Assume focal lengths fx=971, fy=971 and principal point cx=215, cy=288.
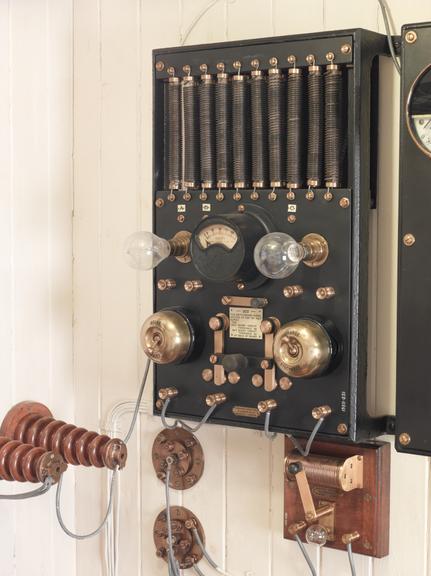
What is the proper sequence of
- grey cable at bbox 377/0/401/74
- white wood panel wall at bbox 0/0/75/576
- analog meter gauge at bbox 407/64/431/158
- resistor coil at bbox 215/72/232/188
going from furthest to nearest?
white wood panel wall at bbox 0/0/75/576 → resistor coil at bbox 215/72/232/188 → grey cable at bbox 377/0/401/74 → analog meter gauge at bbox 407/64/431/158

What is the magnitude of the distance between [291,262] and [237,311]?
0.22 metres

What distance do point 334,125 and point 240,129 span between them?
20 centimetres

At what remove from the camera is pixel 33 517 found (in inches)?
87.9

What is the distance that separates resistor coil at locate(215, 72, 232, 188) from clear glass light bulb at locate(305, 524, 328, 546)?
2.31 feet

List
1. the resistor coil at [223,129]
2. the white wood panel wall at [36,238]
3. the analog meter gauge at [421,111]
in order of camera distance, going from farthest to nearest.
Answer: the white wood panel wall at [36,238] < the resistor coil at [223,129] < the analog meter gauge at [421,111]

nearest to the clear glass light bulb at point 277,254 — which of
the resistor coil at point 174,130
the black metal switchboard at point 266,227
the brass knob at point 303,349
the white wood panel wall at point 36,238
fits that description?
the black metal switchboard at point 266,227

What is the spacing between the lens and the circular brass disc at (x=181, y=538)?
7.15ft

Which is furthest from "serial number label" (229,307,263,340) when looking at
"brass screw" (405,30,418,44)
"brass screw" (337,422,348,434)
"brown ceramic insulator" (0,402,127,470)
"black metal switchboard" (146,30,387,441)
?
"brass screw" (405,30,418,44)

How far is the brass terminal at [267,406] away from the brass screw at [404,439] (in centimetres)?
25

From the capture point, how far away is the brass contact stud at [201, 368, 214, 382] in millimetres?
1957

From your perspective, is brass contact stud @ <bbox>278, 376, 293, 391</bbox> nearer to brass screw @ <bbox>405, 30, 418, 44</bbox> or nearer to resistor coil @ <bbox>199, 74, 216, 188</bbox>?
resistor coil @ <bbox>199, 74, 216, 188</bbox>

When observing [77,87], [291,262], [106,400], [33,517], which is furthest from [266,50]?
[33,517]

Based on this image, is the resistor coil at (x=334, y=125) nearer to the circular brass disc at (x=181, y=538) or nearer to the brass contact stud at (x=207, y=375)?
the brass contact stud at (x=207, y=375)

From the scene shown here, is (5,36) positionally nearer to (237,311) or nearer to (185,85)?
(185,85)
